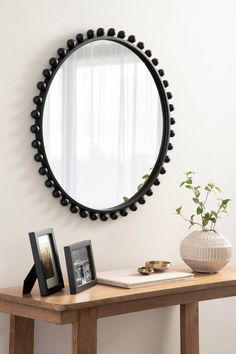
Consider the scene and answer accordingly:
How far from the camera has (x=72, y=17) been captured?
8.98ft

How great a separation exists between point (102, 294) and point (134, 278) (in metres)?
0.25

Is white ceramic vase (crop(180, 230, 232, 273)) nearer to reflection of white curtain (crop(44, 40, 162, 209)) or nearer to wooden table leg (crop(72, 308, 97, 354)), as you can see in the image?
reflection of white curtain (crop(44, 40, 162, 209))

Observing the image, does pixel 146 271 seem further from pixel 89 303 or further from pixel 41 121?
pixel 41 121

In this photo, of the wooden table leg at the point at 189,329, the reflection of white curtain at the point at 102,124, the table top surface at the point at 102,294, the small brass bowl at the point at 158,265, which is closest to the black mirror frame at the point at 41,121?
the reflection of white curtain at the point at 102,124

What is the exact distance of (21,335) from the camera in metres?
2.49

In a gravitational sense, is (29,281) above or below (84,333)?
above

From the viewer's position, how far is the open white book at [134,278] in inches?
97.7

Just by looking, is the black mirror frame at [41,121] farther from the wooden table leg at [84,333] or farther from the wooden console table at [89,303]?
the wooden table leg at [84,333]

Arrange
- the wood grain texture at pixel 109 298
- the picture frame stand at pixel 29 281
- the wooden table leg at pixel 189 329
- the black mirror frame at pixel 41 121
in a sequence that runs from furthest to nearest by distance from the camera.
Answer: the wooden table leg at pixel 189 329 < the black mirror frame at pixel 41 121 < the picture frame stand at pixel 29 281 < the wood grain texture at pixel 109 298

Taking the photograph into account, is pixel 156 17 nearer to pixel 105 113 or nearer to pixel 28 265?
pixel 105 113

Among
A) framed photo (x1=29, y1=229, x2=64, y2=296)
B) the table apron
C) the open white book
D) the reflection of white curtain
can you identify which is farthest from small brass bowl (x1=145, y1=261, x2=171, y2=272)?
framed photo (x1=29, y1=229, x2=64, y2=296)

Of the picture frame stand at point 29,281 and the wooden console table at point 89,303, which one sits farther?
the picture frame stand at point 29,281

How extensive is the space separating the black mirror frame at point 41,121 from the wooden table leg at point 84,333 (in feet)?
1.80

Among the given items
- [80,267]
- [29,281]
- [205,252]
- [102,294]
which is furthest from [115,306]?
[205,252]
